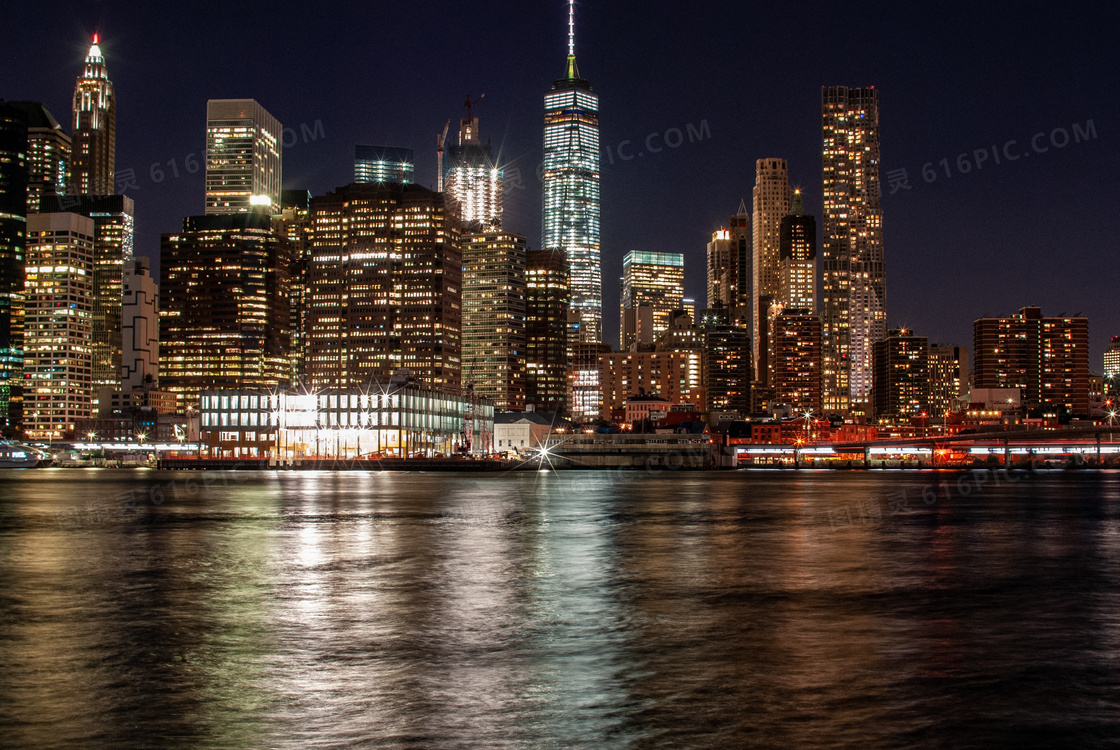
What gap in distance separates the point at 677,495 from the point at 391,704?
84.3 metres

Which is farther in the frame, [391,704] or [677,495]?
[677,495]

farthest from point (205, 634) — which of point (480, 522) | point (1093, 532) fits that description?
point (1093, 532)

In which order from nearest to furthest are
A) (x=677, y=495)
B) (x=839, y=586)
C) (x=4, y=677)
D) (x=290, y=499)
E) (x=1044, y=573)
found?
(x=4, y=677)
(x=839, y=586)
(x=1044, y=573)
(x=290, y=499)
(x=677, y=495)

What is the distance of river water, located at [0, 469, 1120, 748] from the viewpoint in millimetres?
17609

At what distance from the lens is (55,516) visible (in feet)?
232

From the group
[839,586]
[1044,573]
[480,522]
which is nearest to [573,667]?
[839,586]

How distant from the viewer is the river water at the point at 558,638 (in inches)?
693

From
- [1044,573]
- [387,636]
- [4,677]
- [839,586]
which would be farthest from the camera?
[1044,573]

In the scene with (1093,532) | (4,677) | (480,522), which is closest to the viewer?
(4,677)

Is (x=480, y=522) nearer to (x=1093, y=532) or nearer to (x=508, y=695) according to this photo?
(x=1093, y=532)

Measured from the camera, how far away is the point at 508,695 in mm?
19688

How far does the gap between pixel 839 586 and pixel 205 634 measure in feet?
66.6

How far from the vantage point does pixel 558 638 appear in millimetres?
25797

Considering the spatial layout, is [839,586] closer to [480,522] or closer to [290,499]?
[480,522]
